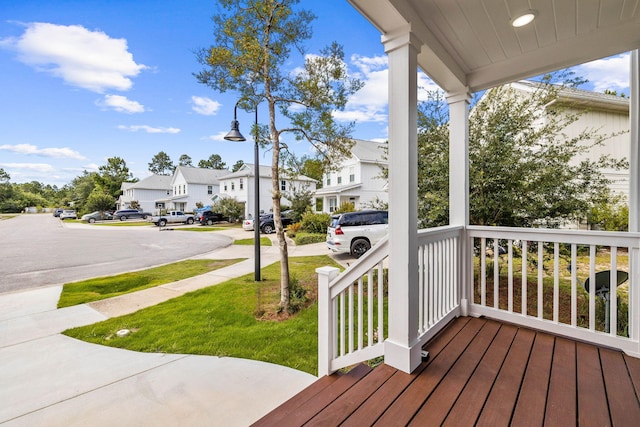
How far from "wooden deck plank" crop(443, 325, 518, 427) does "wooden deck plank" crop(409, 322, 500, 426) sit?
0.03m

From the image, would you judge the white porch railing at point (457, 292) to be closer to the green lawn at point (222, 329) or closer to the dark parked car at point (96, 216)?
the green lawn at point (222, 329)

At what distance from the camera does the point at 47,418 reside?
1936 millimetres

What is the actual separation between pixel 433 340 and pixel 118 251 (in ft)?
36.1

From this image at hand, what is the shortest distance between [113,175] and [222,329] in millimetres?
34279

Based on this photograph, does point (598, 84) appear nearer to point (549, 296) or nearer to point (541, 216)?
point (541, 216)

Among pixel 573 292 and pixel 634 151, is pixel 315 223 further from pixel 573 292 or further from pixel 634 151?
pixel 634 151

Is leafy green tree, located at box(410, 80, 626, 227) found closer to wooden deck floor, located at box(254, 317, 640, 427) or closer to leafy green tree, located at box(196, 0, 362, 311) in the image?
leafy green tree, located at box(196, 0, 362, 311)

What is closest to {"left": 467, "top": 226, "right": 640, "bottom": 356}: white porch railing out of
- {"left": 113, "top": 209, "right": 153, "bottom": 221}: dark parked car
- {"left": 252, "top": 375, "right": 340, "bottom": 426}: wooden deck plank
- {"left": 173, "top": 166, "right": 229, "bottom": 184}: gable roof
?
{"left": 252, "top": 375, "right": 340, "bottom": 426}: wooden deck plank

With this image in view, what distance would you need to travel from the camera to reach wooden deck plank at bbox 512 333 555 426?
1.34 metres

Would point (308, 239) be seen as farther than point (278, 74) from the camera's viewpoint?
Yes

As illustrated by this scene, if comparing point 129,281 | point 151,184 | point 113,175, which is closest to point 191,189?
point 151,184

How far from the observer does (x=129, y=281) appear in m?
6.17

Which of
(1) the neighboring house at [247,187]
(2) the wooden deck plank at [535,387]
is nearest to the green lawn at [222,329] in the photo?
(2) the wooden deck plank at [535,387]

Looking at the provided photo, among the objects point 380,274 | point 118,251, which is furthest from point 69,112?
point 380,274
